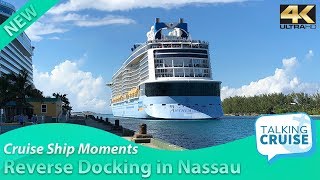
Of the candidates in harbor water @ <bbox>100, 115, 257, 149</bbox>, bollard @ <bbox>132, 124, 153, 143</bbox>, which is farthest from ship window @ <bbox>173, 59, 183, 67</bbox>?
bollard @ <bbox>132, 124, 153, 143</bbox>

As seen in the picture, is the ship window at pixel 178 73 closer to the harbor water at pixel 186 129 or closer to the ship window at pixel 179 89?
the ship window at pixel 179 89

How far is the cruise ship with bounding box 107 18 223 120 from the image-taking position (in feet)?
54.3

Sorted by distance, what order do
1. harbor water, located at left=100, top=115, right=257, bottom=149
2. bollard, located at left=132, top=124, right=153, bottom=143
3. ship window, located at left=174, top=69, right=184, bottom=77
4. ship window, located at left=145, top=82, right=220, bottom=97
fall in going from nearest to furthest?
bollard, located at left=132, top=124, right=153, bottom=143 → harbor water, located at left=100, top=115, right=257, bottom=149 → ship window, located at left=174, top=69, right=184, bottom=77 → ship window, located at left=145, top=82, right=220, bottom=97

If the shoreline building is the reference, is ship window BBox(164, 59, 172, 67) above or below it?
below

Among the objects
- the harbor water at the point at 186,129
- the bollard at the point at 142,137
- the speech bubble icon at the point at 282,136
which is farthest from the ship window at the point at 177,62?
the speech bubble icon at the point at 282,136

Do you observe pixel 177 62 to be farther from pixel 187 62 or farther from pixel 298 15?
pixel 298 15

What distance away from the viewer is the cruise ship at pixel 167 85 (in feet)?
54.3

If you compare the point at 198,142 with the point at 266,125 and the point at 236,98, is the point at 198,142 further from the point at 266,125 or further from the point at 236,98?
the point at 266,125

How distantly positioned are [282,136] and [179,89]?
8.38 meters

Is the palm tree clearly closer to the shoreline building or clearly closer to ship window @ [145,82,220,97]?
the shoreline building

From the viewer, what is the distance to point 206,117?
19.0 meters

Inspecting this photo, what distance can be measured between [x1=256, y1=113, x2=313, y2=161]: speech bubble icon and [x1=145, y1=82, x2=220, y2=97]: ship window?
6.17m

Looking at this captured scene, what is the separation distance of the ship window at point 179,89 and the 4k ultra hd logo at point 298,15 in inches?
235

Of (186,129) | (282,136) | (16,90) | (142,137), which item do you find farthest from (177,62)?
(16,90)
